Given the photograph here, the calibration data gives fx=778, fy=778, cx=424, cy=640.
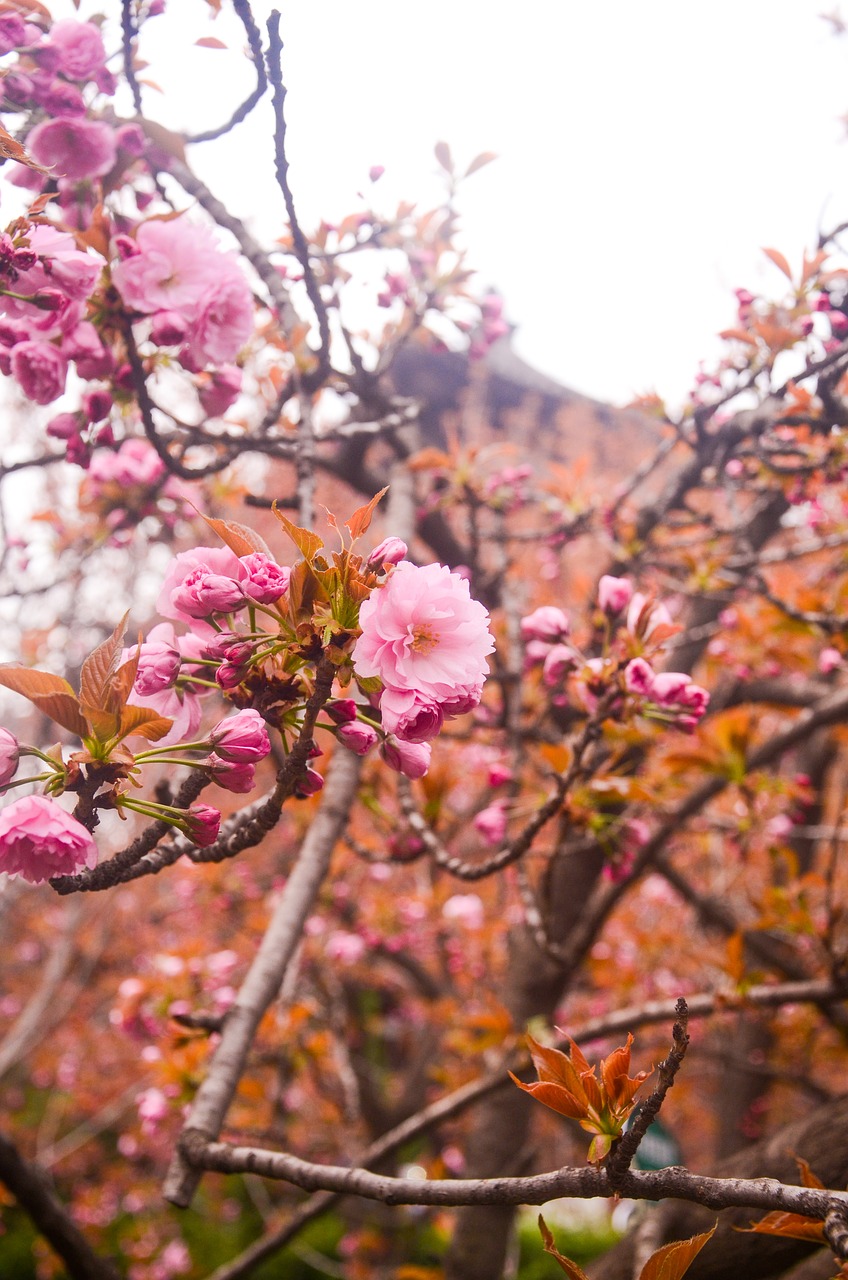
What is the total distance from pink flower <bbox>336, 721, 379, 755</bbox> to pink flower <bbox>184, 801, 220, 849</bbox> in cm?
15

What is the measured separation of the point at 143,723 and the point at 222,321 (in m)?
0.73

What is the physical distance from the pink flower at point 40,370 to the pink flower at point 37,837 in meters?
0.67

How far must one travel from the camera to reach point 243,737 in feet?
2.58

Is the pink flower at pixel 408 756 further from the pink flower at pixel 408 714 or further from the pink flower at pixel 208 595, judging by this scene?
the pink flower at pixel 208 595

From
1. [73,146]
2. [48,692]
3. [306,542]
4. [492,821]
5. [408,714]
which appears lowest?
[492,821]

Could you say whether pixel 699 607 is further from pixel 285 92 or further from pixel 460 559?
pixel 285 92

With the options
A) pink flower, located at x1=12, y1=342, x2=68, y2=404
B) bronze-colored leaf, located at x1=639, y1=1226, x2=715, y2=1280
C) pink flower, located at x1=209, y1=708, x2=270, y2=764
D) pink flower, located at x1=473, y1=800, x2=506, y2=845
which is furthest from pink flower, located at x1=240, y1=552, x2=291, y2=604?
A: pink flower, located at x1=473, y1=800, x2=506, y2=845

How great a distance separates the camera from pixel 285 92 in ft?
3.73

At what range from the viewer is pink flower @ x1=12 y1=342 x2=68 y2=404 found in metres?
1.08

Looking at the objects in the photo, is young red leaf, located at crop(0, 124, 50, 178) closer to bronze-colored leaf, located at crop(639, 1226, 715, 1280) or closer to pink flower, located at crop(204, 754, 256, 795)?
pink flower, located at crop(204, 754, 256, 795)

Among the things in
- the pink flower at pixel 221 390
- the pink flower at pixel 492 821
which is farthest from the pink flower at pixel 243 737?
the pink flower at pixel 492 821

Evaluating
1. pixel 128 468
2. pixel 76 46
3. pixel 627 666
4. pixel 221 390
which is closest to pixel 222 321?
pixel 221 390

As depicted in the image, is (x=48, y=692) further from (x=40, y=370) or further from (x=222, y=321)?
(x=222, y=321)

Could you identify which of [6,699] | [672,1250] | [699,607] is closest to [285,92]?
[672,1250]
